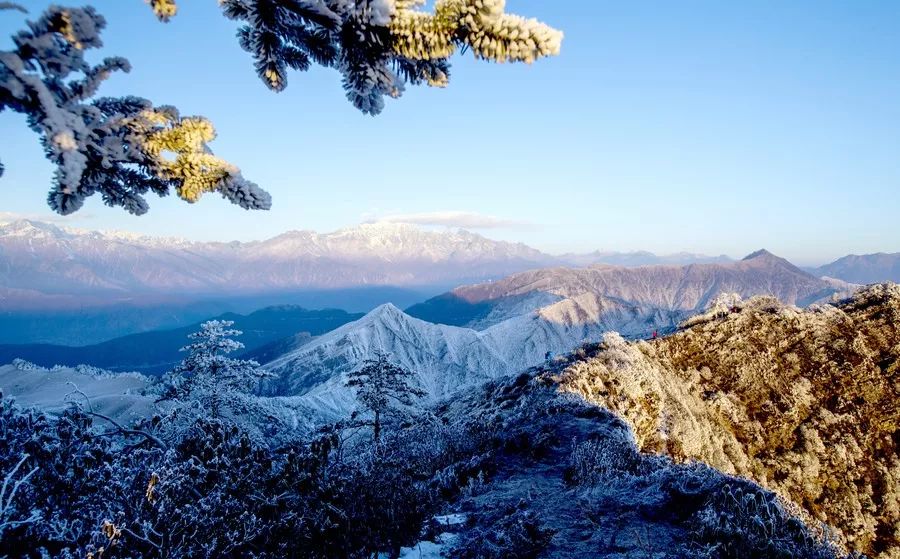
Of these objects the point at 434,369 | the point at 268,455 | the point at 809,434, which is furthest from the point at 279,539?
the point at 434,369

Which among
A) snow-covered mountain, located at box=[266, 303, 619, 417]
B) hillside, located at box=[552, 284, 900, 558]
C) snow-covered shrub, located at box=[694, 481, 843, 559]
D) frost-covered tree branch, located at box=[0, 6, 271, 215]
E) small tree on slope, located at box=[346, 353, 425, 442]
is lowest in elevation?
snow-covered mountain, located at box=[266, 303, 619, 417]

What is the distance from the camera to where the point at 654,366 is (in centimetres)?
1561

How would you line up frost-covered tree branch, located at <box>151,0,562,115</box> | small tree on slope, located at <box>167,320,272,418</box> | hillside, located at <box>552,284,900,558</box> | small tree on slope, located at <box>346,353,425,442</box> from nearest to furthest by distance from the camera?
1. frost-covered tree branch, located at <box>151,0,562,115</box>
2. hillside, located at <box>552,284,900,558</box>
3. small tree on slope, located at <box>167,320,272,418</box>
4. small tree on slope, located at <box>346,353,425,442</box>

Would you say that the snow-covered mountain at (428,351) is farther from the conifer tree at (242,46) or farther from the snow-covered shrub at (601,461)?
the conifer tree at (242,46)

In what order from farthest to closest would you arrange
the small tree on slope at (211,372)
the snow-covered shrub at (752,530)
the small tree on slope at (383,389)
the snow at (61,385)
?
the snow at (61,385) < the small tree on slope at (383,389) < the small tree on slope at (211,372) < the snow-covered shrub at (752,530)

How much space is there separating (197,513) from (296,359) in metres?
119

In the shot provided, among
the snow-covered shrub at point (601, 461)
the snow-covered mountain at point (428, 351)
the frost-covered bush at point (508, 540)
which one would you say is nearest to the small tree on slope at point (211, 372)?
the snow-covered shrub at point (601, 461)

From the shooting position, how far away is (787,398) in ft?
47.7

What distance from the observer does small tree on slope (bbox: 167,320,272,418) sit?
77.8 ft

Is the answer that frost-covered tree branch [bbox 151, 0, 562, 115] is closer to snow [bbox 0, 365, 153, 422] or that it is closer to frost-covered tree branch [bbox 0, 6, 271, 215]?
frost-covered tree branch [bbox 0, 6, 271, 215]

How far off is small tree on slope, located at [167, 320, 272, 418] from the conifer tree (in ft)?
75.1

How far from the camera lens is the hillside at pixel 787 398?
12.3m

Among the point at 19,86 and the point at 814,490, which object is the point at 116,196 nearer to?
the point at 19,86

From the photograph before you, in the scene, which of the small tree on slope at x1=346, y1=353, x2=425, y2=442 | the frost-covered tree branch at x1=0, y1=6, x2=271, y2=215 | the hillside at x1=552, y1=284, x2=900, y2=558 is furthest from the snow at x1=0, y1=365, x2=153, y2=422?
the frost-covered tree branch at x1=0, y1=6, x2=271, y2=215
